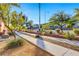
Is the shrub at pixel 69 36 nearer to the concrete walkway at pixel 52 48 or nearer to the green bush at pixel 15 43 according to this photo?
the concrete walkway at pixel 52 48

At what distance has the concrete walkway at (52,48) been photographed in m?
2.03

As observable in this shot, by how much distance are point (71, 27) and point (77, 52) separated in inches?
9.4

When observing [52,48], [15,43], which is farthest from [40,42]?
[15,43]

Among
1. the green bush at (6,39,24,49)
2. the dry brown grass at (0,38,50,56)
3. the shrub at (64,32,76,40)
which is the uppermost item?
the shrub at (64,32,76,40)

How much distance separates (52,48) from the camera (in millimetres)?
2053

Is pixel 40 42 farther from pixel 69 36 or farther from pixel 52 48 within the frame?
pixel 69 36

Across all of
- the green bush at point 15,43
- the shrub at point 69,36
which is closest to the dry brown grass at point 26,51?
the green bush at point 15,43

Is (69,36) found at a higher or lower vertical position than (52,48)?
higher

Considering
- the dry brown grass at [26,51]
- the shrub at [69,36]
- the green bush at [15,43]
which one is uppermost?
the shrub at [69,36]

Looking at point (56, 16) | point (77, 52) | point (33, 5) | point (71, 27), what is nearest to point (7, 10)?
point (33, 5)

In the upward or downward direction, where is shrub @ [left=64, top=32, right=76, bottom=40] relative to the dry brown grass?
upward

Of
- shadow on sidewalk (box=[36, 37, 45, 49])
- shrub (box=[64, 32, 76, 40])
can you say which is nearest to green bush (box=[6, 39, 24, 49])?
shadow on sidewalk (box=[36, 37, 45, 49])

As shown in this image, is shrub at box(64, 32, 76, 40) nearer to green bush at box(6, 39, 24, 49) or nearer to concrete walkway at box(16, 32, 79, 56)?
concrete walkway at box(16, 32, 79, 56)

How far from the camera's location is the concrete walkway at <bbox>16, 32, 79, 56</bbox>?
6.67 feet
